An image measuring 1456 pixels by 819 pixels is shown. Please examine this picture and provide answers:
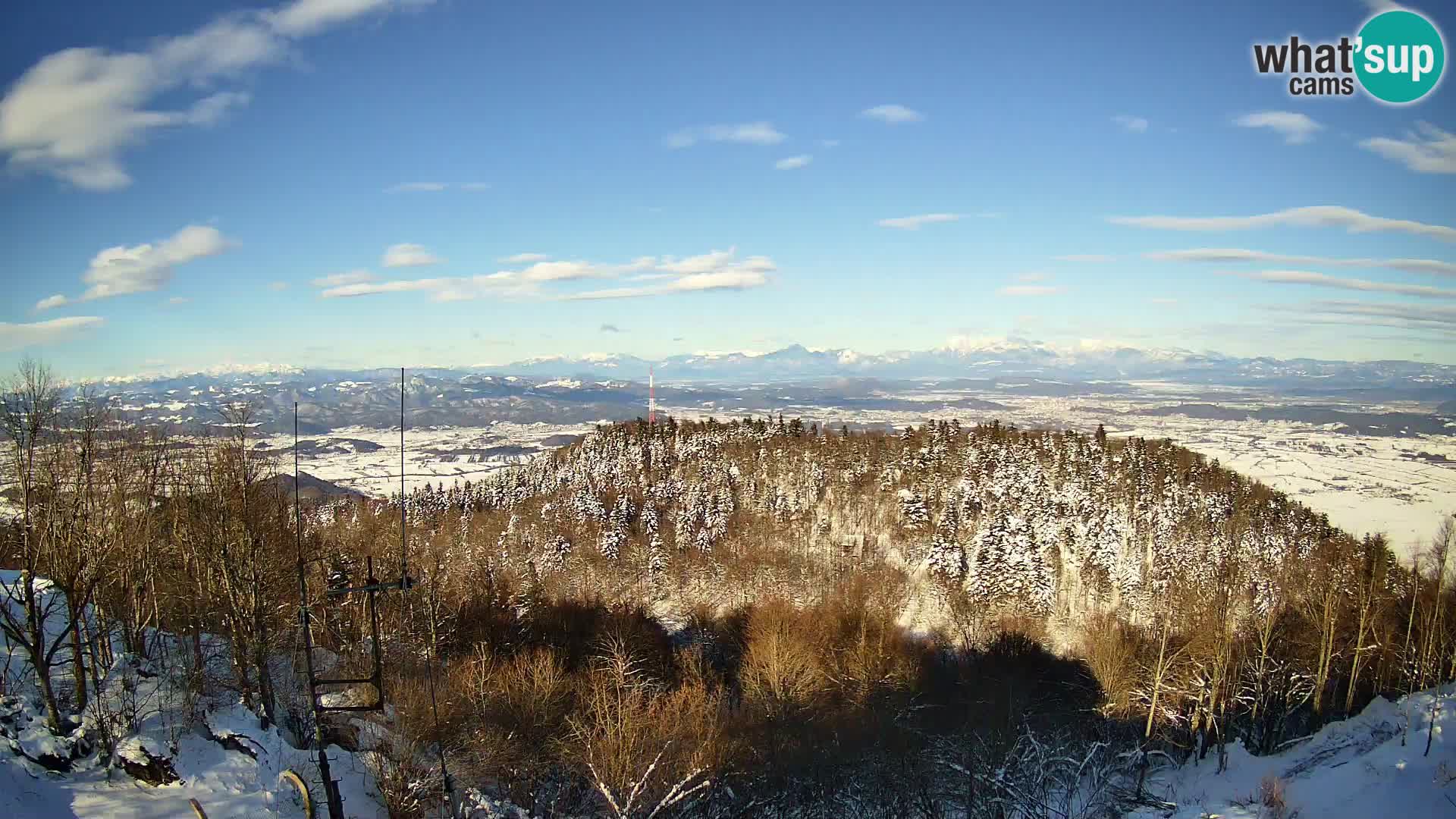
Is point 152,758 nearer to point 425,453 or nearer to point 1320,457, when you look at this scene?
point 1320,457

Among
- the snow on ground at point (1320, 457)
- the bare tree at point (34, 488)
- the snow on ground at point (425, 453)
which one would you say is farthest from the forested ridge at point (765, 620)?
the snow on ground at point (425, 453)

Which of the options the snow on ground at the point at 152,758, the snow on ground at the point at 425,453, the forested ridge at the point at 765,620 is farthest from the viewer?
the snow on ground at the point at 425,453

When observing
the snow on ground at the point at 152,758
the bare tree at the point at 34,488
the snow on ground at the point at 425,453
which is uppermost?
the bare tree at the point at 34,488

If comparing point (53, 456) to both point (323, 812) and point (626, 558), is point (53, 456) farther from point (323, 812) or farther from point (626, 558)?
point (626, 558)

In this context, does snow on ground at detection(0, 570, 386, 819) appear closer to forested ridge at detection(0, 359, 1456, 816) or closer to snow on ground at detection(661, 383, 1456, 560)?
forested ridge at detection(0, 359, 1456, 816)

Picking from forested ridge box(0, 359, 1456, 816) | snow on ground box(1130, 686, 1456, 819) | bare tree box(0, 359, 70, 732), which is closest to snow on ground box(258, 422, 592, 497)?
forested ridge box(0, 359, 1456, 816)

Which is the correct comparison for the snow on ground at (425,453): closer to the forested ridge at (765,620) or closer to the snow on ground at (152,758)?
the forested ridge at (765,620)
